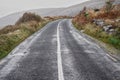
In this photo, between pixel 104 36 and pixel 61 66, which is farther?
pixel 104 36

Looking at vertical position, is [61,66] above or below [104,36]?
above

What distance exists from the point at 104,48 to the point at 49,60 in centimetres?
557

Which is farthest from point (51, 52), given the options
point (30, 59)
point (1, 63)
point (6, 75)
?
point (6, 75)

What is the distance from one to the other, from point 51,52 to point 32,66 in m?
3.94

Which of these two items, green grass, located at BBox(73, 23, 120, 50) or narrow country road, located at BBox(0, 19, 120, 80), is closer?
narrow country road, located at BBox(0, 19, 120, 80)

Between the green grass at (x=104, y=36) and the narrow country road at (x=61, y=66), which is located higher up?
the narrow country road at (x=61, y=66)

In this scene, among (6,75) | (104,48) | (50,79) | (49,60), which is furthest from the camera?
(104,48)

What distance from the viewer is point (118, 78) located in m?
10.2

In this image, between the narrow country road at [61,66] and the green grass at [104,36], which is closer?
the narrow country road at [61,66]

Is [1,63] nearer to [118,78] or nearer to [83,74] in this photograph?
[83,74]

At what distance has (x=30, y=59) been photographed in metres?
14.1

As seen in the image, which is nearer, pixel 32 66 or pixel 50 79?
pixel 50 79

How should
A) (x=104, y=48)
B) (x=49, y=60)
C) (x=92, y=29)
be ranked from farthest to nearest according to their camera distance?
(x=92, y=29) → (x=104, y=48) → (x=49, y=60)

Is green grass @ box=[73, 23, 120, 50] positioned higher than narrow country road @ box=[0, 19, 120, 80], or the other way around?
narrow country road @ box=[0, 19, 120, 80]
